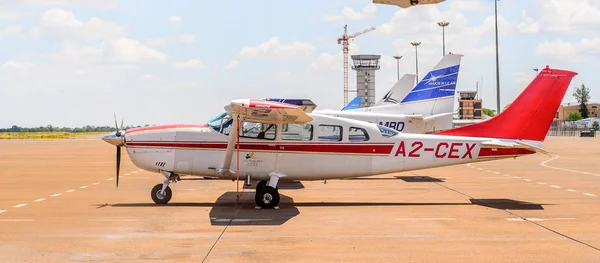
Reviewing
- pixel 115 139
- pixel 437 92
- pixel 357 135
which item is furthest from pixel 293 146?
pixel 437 92

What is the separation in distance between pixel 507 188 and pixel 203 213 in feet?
30.5

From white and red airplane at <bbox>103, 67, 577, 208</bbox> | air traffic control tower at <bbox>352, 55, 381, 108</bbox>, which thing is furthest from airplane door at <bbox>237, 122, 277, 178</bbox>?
air traffic control tower at <bbox>352, 55, 381, 108</bbox>

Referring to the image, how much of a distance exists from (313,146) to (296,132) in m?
0.47

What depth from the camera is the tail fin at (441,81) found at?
23.9m

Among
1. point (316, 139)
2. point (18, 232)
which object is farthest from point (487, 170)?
point (18, 232)

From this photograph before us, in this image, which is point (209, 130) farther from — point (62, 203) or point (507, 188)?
point (507, 188)

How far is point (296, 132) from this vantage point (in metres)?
14.5

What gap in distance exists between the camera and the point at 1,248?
927 cm

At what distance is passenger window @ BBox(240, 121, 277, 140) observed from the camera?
14375 mm

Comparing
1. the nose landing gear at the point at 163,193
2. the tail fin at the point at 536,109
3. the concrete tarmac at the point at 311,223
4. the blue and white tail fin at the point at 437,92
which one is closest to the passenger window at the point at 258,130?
the concrete tarmac at the point at 311,223

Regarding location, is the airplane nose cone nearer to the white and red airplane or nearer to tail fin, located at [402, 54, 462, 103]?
the white and red airplane

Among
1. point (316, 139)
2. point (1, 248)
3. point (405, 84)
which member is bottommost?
point (1, 248)

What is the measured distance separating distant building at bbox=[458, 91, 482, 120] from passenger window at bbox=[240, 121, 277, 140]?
6883 inches

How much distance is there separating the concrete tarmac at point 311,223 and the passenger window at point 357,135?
4.70 ft
